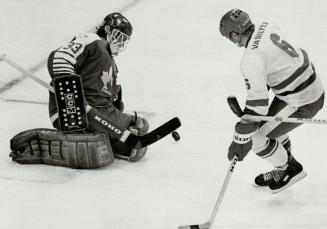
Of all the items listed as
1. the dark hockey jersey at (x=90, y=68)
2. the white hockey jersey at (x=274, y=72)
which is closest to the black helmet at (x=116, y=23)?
the dark hockey jersey at (x=90, y=68)

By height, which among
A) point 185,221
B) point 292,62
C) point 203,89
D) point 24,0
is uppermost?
point 292,62

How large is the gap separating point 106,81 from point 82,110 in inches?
11.3

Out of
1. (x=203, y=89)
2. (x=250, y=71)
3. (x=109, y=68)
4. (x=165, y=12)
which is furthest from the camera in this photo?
(x=165, y=12)

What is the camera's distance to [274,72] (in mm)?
3898

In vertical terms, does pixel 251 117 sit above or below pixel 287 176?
above

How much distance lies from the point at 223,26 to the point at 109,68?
86 cm

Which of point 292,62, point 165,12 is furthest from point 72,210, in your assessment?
point 165,12

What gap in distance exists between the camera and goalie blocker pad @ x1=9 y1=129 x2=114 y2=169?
4398 mm

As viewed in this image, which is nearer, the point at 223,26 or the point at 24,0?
the point at 223,26

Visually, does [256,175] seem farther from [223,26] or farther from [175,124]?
[223,26]

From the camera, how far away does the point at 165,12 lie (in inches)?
283

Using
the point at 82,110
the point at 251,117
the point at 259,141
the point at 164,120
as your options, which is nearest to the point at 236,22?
the point at 251,117

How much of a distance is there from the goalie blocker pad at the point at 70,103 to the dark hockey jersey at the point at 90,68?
65 millimetres

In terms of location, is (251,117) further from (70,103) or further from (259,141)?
(70,103)
